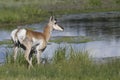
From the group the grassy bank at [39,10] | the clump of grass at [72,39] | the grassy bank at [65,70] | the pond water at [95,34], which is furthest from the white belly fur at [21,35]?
the grassy bank at [39,10]

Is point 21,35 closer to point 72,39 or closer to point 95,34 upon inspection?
point 72,39

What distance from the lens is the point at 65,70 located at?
48.0 feet

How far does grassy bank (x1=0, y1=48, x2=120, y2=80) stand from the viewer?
→ 490 inches

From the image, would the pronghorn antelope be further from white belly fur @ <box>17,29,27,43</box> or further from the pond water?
the pond water

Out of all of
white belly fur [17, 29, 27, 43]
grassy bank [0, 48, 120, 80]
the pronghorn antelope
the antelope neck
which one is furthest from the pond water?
white belly fur [17, 29, 27, 43]

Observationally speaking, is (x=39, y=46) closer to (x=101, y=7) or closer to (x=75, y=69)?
(x=75, y=69)

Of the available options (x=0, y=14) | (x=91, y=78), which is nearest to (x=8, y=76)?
(x=91, y=78)

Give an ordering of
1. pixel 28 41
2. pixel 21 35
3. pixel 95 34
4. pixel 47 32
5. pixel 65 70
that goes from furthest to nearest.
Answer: pixel 95 34 < pixel 47 32 < pixel 28 41 < pixel 21 35 < pixel 65 70

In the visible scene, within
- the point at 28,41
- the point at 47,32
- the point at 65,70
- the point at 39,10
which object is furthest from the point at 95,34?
the point at 39,10

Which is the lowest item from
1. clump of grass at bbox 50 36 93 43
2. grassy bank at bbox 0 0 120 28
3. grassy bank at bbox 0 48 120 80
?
clump of grass at bbox 50 36 93 43

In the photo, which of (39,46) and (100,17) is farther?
(100,17)

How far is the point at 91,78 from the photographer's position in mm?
12250

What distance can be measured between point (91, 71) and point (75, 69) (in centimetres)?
97

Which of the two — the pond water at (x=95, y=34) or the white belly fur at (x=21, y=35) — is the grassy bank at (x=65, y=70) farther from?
the pond water at (x=95, y=34)
